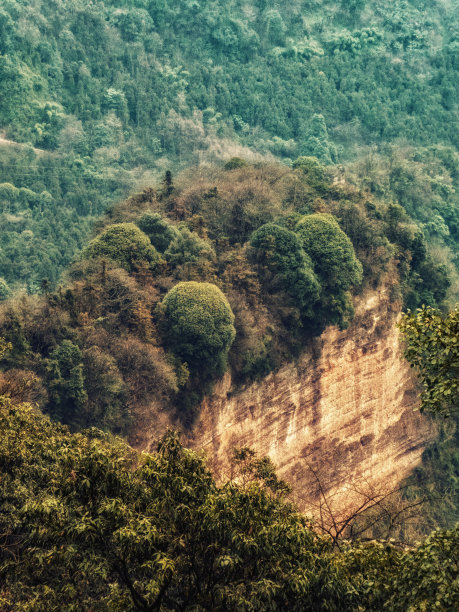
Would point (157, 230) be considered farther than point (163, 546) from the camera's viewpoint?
Yes

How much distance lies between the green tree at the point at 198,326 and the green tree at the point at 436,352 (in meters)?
13.8

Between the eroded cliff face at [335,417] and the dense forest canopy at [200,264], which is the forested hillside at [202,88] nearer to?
the dense forest canopy at [200,264]

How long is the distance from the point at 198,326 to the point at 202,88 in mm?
49090

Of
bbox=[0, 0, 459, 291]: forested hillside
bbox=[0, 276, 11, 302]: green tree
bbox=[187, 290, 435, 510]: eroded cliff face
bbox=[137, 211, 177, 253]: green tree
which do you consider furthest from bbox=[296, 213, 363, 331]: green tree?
bbox=[0, 0, 459, 291]: forested hillside

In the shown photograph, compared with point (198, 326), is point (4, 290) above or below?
below

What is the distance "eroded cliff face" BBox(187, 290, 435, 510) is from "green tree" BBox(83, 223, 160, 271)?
4831mm

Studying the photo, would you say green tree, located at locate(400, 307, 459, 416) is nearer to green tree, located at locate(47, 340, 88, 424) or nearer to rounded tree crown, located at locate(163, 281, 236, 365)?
green tree, located at locate(47, 340, 88, 424)

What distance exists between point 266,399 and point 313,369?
2686 millimetres

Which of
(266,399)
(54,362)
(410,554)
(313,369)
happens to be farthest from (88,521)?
(313,369)

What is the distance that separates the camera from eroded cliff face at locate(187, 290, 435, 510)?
2761cm

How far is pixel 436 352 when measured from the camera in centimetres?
1095

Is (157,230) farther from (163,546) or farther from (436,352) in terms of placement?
(436,352)

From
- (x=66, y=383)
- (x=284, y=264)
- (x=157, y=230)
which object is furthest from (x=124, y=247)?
(x=66, y=383)

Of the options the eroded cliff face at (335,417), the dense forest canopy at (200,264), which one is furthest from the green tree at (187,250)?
the eroded cliff face at (335,417)
